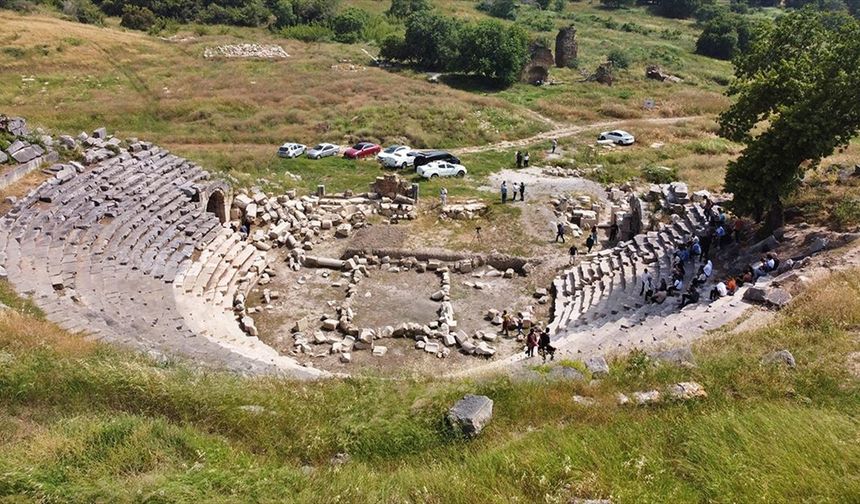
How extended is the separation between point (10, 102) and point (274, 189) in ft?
91.1

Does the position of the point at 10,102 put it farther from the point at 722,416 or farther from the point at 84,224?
the point at 722,416

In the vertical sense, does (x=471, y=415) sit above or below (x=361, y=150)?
above

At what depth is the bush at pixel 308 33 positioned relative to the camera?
81.6 metres

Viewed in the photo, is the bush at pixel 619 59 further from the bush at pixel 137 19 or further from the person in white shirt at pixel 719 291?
the person in white shirt at pixel 719 291

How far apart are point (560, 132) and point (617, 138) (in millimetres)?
5105

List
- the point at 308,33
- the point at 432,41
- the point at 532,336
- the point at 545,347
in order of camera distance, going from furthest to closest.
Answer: the point at 308,33
the point at 432,41
the point at 532,336
the point at 545,347

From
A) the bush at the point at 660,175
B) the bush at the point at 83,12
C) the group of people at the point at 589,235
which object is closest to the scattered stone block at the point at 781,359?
the group of people at the point at 589,235

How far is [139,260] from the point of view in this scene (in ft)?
70.7

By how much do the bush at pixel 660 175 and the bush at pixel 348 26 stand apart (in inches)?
2124

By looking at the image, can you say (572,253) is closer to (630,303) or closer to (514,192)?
(630,303)

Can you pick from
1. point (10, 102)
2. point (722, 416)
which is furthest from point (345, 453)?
point (10, 102)

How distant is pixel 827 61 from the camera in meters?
19.2

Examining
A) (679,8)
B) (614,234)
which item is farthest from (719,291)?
(679,8)

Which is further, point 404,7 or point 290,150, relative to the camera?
point 404,7
